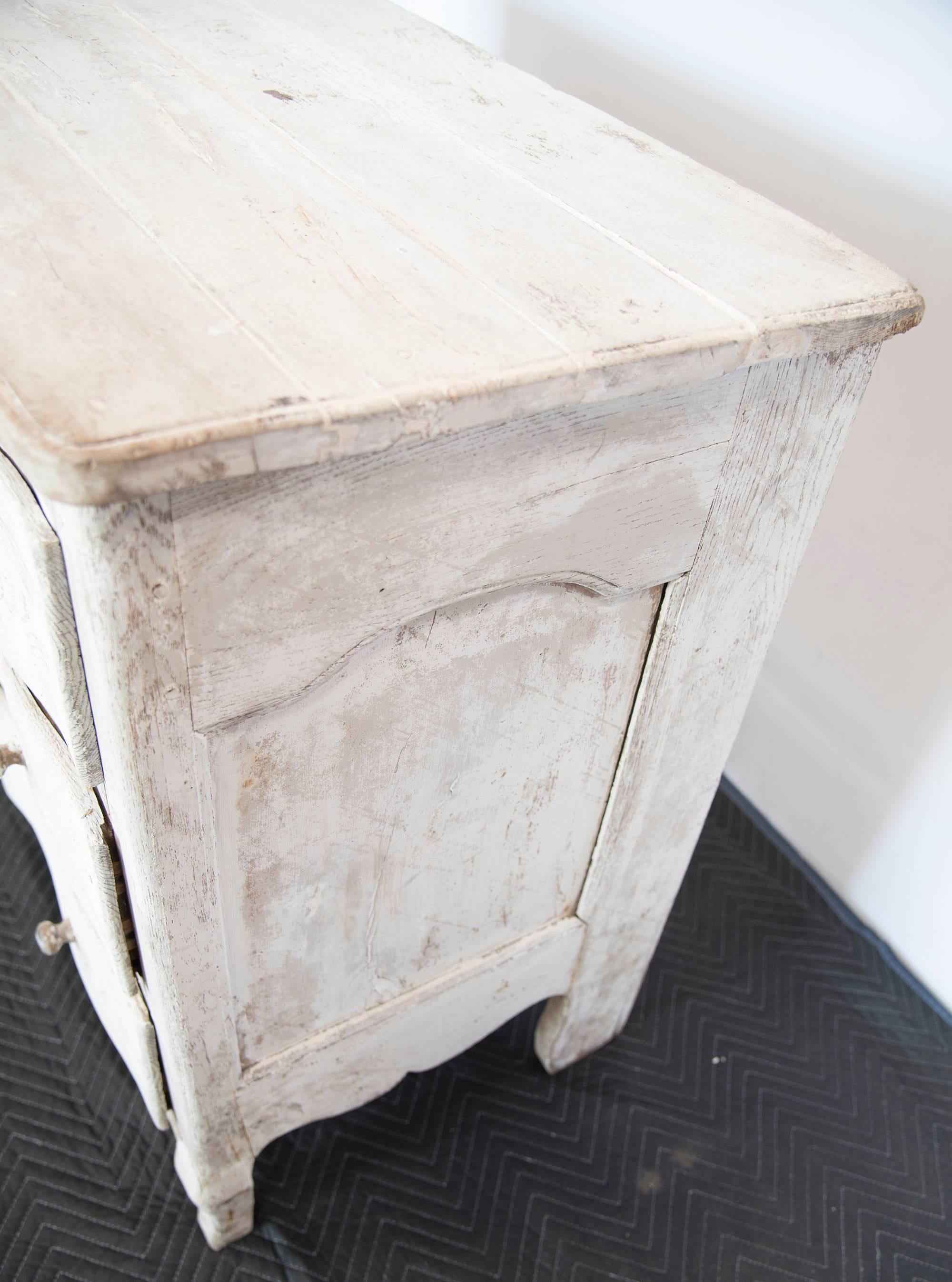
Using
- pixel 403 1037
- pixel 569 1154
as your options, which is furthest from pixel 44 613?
pixel 569 1154

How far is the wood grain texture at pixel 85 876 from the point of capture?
0.63 m

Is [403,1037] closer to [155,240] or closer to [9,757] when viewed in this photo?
[9,757]

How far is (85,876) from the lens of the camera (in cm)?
70

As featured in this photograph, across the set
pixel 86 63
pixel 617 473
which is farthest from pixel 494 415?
pixel 86 63

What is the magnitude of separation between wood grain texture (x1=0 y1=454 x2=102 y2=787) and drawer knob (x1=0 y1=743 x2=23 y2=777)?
0.19m

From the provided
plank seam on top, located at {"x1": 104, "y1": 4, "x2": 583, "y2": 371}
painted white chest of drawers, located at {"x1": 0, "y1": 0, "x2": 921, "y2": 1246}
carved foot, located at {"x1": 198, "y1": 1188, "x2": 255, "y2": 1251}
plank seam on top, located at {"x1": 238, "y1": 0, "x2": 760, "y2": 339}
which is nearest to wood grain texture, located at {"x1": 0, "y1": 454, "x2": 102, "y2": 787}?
painted white chest of drawers, located at {"x1": 0, "y1": 0, "x2": 921, "y2": 1246}

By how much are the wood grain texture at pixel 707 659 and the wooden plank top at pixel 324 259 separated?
0.18ft

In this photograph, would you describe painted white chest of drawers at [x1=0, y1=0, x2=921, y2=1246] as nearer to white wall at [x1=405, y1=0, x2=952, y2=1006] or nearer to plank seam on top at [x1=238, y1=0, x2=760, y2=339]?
plank seam on top at [x1=238, y1=0, x2=760, y2=339]

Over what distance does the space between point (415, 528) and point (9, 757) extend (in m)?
0.44

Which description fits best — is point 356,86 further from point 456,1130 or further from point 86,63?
point 456,1130

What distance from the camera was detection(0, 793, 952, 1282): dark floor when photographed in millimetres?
867

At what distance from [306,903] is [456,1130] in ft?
1.36

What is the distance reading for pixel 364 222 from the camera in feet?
1.80

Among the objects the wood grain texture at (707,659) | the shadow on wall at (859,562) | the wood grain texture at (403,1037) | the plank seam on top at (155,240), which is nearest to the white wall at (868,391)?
the shadow on wall at (859,562)
